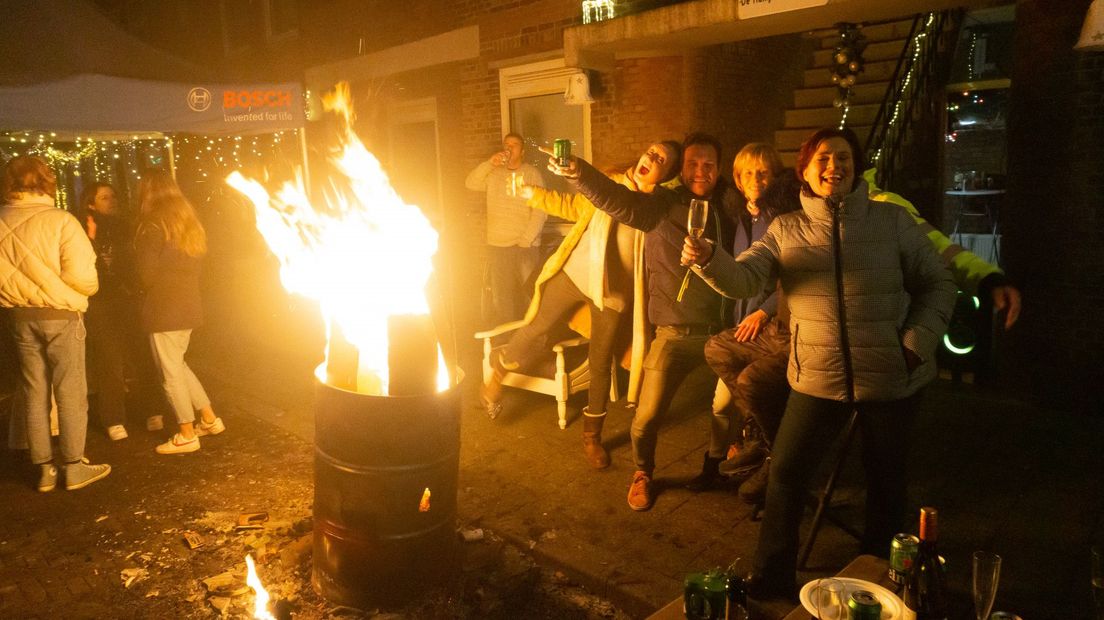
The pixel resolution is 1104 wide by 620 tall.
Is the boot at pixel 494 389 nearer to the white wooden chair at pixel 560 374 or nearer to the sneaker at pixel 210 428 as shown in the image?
the white wooden chair at pixel 560 374

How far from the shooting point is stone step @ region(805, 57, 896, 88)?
390 inches

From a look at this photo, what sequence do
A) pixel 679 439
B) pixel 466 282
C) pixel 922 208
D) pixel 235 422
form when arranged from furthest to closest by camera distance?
pixel 466 282 < pixel 922 208 < pixel 235 422 < pixel 679 439

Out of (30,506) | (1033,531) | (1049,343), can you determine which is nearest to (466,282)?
(30,506)

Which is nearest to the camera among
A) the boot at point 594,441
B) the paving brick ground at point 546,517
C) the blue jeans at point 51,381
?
the paving brick ground at point 546,517

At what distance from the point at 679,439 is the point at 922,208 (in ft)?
21.7

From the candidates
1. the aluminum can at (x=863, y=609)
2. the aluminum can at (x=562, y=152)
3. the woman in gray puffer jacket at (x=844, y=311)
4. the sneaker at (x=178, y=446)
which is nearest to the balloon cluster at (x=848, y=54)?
the aluminum can at (x=562, y=152)

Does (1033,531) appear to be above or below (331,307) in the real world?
below

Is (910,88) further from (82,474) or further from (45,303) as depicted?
(82,474)

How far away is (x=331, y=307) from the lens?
3.90 m

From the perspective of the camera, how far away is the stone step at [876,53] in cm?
999

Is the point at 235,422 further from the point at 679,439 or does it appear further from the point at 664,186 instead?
the point at 664,186

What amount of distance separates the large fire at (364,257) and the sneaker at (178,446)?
2280 mm

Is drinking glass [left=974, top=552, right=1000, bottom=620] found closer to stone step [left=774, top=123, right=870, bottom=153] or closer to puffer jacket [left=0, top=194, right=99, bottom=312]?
puffer jacket [left=0, top=194, right=99, bottom=312]

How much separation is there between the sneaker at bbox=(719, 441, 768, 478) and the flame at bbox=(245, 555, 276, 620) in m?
2.81
